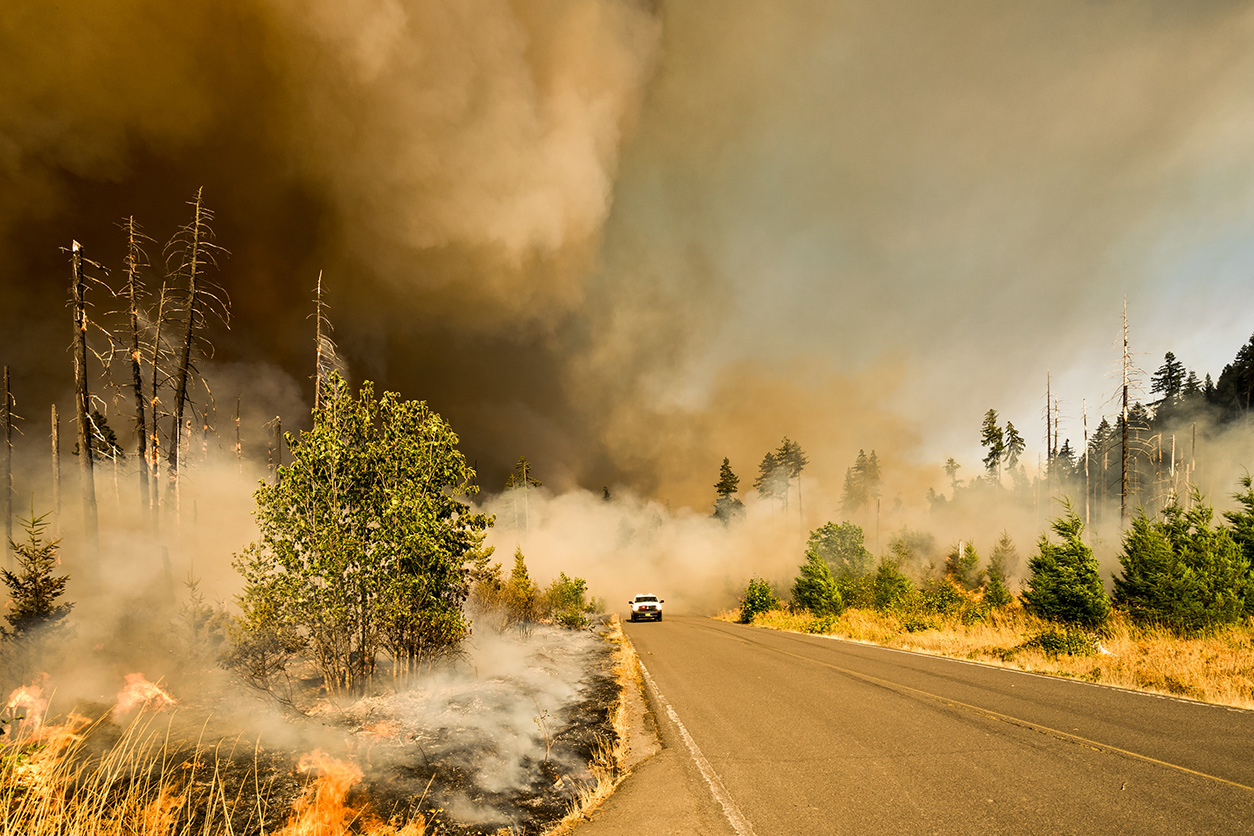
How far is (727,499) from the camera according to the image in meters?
83.6

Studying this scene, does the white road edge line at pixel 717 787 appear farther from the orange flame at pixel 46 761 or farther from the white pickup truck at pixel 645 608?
the white pickup truck at pixel 645 608

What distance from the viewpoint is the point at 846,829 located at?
4.34m

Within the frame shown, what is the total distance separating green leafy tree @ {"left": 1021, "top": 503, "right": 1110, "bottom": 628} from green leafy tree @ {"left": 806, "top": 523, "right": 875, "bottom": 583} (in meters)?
19.7

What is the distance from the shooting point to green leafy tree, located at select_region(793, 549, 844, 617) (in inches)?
1258

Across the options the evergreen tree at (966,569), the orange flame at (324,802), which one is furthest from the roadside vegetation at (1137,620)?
the evergreen tree at (966,569)

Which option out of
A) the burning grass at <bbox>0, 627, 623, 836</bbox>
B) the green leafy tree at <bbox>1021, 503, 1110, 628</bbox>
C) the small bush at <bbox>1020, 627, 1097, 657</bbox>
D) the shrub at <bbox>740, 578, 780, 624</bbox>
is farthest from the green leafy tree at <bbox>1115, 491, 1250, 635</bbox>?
the shrub at <bbox>740, 578, 780, 624</bbox>

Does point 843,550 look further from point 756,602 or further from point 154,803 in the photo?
point 154,803

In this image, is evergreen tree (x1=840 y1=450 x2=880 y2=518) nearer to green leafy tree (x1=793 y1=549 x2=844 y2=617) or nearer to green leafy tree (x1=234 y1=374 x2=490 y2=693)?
green leafy tree (x1=793 y1=549 x2=844 y2=617)

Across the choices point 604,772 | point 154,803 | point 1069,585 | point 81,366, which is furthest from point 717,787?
point 81,366

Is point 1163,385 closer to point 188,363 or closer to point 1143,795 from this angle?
point 1143,795

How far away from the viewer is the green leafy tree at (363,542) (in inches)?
354

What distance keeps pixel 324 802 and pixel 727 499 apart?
267 ft

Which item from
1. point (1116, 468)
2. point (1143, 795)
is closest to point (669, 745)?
point (1143, 795)

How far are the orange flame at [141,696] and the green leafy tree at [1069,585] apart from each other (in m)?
23.5
